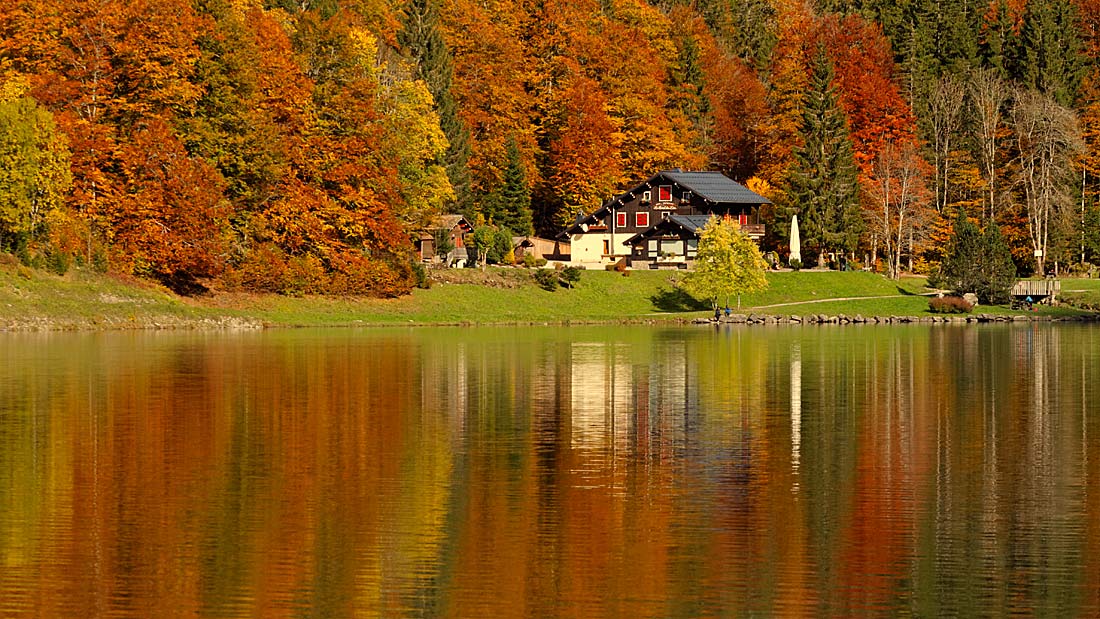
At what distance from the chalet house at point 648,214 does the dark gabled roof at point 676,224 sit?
77mm

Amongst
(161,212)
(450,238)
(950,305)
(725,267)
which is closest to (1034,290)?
(950,305)

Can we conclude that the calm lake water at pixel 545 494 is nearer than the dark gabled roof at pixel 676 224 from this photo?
Yes

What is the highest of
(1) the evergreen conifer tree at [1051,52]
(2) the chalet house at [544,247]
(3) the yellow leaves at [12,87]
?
(1) the evergreen conifer tree at [1051,52]

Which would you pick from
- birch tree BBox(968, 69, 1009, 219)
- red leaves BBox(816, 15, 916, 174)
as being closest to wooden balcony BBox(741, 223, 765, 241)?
red leaves BBox(816, 15, 916, 174)

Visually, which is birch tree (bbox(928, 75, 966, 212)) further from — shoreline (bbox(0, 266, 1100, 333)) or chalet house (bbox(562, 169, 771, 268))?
shoreline (bbox(0, 266, 1100, 333))

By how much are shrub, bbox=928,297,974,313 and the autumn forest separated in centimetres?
1924

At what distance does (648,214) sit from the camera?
12850 centimetres

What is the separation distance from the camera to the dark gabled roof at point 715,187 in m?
128

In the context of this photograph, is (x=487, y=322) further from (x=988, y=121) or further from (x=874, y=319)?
(x=988, y=121)

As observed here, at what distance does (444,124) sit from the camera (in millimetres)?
119500

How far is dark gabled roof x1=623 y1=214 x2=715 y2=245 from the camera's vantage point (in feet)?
408

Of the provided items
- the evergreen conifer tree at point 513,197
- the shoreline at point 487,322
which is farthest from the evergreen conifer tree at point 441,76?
the shoreline at point 487,322

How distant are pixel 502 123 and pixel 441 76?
34.6 feet

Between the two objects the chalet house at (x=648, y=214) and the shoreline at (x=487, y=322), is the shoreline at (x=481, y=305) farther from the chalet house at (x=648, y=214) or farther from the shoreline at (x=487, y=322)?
the chalet house at (x=648, y=214)
